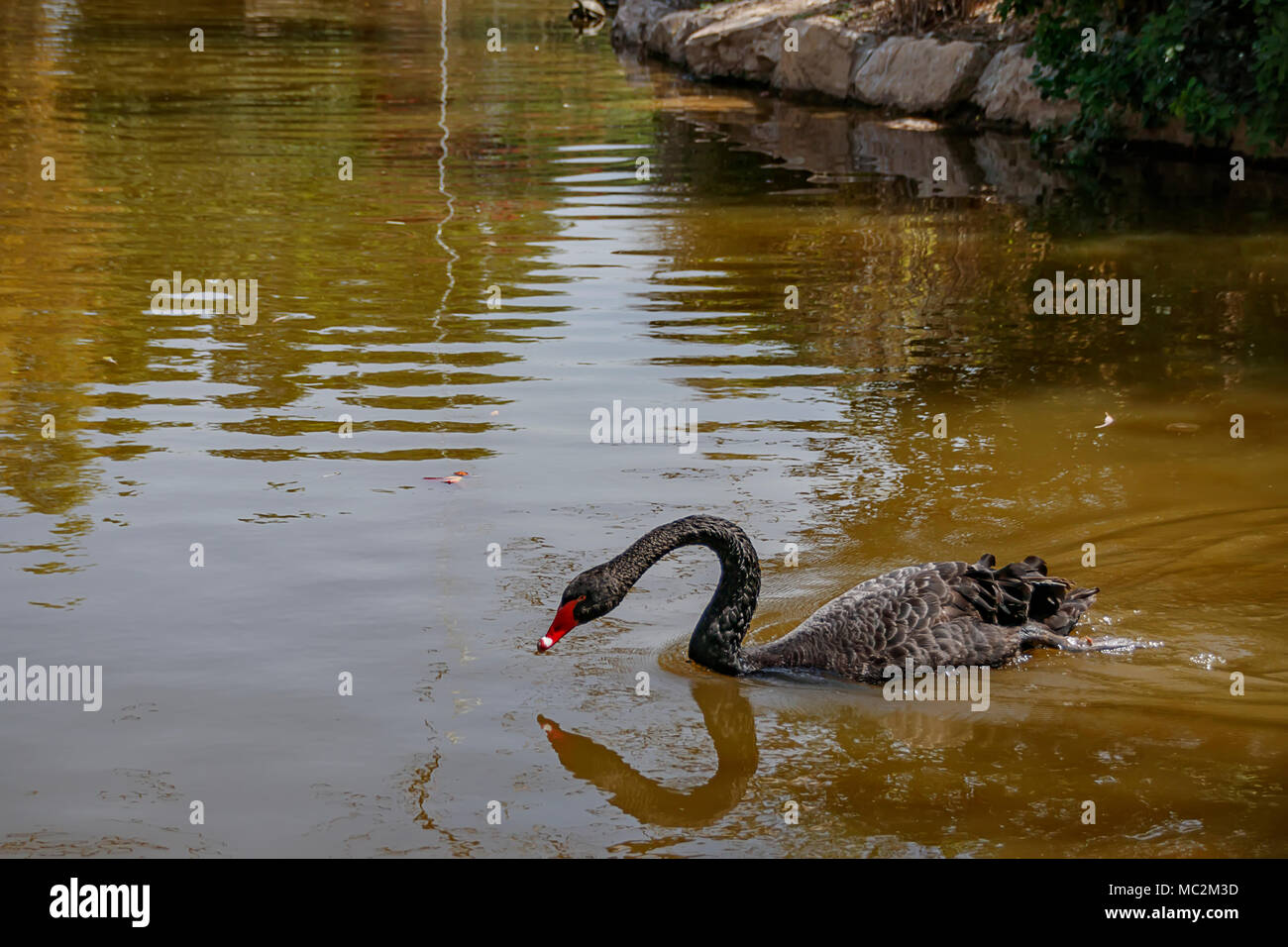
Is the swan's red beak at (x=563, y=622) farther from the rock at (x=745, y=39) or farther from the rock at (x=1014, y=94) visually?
the rock at (x=745, y=39)

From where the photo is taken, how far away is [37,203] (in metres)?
16.1

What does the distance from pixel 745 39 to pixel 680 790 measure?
22.1m

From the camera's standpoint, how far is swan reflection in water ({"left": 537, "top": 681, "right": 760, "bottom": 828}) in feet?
18.4

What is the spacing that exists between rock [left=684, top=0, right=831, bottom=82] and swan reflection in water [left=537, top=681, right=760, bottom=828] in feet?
67.4

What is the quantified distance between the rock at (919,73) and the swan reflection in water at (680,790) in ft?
55.0

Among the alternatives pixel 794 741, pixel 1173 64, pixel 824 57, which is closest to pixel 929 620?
pixel 794 741

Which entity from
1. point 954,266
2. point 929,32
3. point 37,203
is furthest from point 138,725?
point 929,32

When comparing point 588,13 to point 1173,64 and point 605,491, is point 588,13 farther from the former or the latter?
point 605,491

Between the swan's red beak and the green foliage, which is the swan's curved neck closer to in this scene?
the swan's red beak

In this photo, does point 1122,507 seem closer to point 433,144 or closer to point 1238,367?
point 1238,367

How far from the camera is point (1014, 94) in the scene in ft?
67.4

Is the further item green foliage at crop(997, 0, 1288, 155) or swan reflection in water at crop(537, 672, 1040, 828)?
green foliage at crop(997, 0, 1288, 155)

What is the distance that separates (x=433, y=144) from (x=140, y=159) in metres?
3.67

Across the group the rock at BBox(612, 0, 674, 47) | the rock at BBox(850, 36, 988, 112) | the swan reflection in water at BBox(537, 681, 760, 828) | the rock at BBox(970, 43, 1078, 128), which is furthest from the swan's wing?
the rock at BBox(612, 0, 674, 47)
